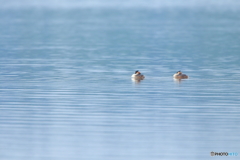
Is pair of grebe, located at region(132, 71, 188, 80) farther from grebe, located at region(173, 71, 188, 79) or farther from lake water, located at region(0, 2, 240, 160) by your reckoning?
lake water, located at region(0, 2, 240, 160)

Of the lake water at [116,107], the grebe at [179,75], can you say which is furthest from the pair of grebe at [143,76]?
the lake water at [116,107]

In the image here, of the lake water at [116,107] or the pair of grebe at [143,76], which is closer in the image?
the lake water at [116,107]

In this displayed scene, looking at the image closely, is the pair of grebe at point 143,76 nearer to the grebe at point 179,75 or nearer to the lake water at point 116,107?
the grebe at point 179,75

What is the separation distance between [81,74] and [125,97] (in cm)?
692

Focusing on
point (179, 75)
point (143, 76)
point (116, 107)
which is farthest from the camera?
point (143, 76)

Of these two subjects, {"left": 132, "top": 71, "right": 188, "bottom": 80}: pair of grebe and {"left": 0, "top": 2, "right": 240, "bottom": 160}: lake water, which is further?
{"left": 132, "top": 71, "right": 188, "bottom": 80}: pair of grebe

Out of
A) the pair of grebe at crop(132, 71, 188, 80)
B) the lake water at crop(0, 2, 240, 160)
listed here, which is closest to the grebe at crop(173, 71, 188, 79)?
the pair of grebe at crop(132, 71, 188, 80)

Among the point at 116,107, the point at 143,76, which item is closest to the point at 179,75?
the point at 143,76

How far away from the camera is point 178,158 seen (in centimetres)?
1756

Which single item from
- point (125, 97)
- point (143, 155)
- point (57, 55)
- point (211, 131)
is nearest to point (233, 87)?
point (125, 97)

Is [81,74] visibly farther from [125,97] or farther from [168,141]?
[168,141]

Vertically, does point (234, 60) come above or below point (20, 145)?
above

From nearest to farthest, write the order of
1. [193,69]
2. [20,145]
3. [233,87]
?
[20,145] → [233,87] → [193,69]

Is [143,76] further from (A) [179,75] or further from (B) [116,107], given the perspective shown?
(B) [116,107]
